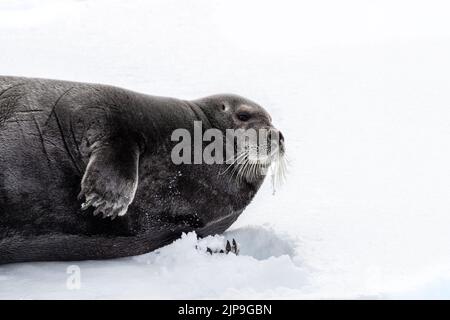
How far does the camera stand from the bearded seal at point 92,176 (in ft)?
14.2

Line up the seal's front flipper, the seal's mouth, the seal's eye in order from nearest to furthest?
the seal's front flipper < the seal's mouth < the seal's eye

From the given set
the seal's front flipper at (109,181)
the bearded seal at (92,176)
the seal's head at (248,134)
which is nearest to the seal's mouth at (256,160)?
the seal's head at (248,134)

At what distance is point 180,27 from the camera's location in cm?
1197

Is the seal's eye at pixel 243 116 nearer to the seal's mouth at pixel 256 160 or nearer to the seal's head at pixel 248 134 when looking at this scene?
the seal's head at pixel 248 134

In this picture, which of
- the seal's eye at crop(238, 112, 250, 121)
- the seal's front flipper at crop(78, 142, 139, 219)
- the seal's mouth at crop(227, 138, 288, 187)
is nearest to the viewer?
the seal's front flipper at crop(78, 142, 139, 219)

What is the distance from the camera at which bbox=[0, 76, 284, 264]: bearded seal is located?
14.2ft

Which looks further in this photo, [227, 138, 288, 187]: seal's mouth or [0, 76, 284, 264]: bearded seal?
[227, 138, 288, 187]: seal's mouth

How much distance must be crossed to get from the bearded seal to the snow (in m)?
0.16

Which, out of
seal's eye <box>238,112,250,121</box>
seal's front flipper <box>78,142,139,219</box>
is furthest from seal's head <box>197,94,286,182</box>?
seal's front flipper <box>78,142,139,219</box>

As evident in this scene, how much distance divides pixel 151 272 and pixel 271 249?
1.26 m

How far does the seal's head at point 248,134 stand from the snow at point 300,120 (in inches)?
20.8

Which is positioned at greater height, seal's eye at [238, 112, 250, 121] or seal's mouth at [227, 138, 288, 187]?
seal's eye at [238, 112, 250, 121]

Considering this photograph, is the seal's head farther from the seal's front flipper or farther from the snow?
the seal's front flipper

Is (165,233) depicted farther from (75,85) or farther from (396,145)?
(396,145)
